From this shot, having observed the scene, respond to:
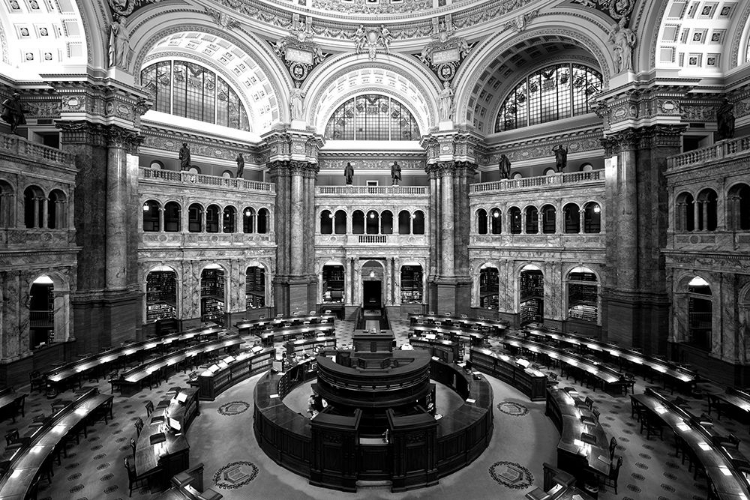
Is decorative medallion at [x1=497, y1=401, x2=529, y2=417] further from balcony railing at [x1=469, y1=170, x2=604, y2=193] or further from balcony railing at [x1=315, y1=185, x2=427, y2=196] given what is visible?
balcony railing at [x1=315, y1=185, x2=427, y2=196]

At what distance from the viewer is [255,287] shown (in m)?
31.3

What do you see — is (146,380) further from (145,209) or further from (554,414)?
(554,414)

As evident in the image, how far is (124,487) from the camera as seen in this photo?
30.7 feet

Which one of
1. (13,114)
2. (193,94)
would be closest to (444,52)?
(193,94)

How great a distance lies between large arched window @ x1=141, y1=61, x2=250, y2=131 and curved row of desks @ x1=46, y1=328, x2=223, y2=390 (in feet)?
54.5

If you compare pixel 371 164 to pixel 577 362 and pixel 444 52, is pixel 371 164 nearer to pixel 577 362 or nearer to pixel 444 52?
pixel 444 52

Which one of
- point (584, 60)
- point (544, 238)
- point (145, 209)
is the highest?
point (584, 60)

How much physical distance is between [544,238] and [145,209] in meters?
26.7

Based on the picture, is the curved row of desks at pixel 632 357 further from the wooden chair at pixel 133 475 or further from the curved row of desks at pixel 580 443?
the wooden chair at pixel 133 475

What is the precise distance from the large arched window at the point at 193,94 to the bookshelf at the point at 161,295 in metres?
11.9

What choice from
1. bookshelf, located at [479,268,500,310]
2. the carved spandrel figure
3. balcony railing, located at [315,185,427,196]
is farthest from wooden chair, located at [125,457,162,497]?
bookshelf, located at [479,268,500,310]

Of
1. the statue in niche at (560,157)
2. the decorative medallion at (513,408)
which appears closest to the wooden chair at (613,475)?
the decorative medallion at (513,408)

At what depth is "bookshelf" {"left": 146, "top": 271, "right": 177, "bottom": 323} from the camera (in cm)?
2597

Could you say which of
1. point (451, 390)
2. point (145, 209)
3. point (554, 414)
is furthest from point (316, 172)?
point (554, 414)
